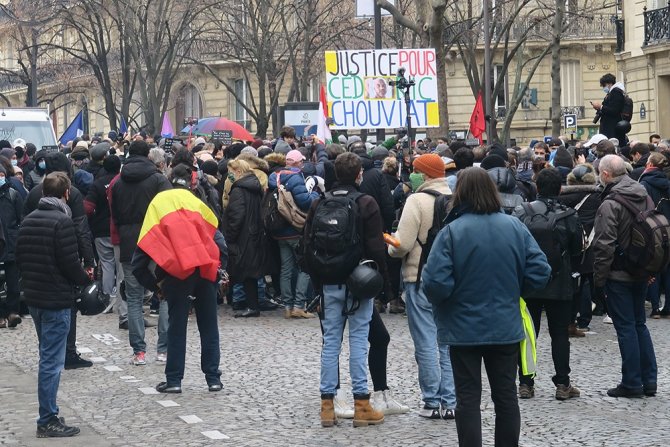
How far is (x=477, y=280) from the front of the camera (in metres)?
7.84

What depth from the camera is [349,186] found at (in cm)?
998

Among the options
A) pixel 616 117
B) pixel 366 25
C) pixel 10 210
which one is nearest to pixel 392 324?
pixel 10 210

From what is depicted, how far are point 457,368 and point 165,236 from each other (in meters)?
3.70

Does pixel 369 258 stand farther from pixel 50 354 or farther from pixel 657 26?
pixel 657 26

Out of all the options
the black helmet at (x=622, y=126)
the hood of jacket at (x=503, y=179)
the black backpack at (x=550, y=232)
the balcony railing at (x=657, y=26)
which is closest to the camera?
the black backpack at (x=550, y=232)

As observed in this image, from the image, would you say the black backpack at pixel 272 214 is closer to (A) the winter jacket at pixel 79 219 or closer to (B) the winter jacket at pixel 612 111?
(A) the winter jacket at pixel 79 219

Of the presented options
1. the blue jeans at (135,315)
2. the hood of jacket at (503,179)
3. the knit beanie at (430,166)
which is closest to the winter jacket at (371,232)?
the knit beanie at (430,166)

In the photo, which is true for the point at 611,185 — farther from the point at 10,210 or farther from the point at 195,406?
the point at 10,210

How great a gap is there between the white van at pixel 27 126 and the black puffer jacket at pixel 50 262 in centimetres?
1586

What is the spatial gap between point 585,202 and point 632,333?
153 inches

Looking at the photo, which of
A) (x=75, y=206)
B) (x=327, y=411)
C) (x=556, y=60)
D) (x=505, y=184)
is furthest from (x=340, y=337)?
(x=556, y=60)

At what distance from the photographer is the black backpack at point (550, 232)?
35.2 ft

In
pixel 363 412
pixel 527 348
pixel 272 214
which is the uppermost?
pixel 272 214

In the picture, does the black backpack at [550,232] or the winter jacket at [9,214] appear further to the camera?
the winter jacket at [9,214]
